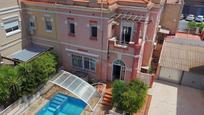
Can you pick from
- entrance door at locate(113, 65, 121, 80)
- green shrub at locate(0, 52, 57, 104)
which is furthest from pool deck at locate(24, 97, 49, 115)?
entrance door at locate(113, 65, 121, 80)

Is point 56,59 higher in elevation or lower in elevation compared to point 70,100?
higher

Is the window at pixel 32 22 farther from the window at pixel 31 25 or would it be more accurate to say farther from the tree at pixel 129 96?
the tree at pixel 129 96

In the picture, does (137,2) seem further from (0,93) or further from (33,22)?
(0,93)

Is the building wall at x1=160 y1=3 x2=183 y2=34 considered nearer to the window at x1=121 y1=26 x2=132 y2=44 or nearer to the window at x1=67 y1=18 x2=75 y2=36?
the window at x1=121 y1=26 x2=132 y2=44

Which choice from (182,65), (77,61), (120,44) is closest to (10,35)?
(77,61)

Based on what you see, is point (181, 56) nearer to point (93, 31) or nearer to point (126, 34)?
point (126, 34)

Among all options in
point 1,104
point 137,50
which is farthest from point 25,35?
point 137,50

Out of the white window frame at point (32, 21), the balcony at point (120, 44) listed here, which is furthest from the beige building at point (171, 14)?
the white window frame at point (32, 21)
